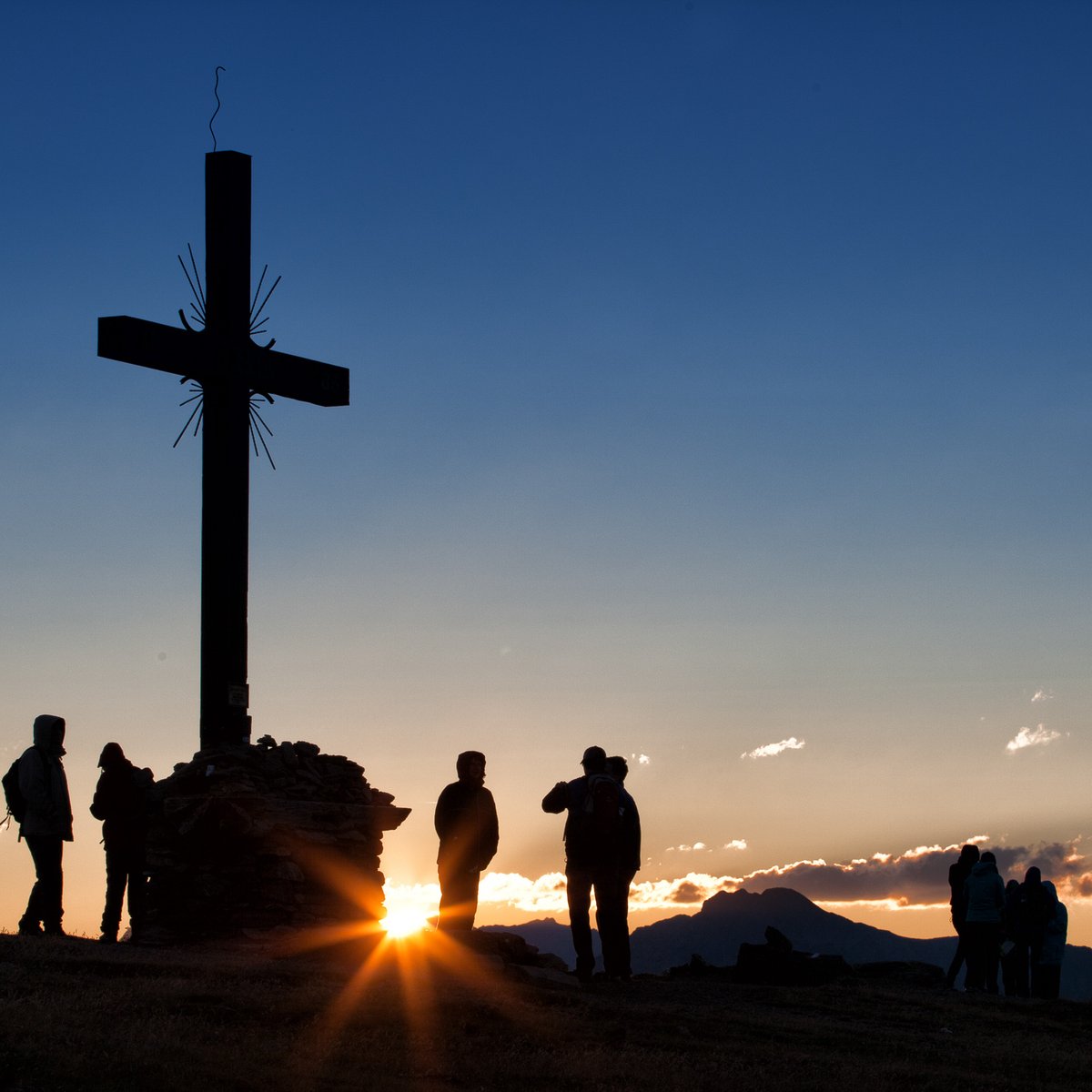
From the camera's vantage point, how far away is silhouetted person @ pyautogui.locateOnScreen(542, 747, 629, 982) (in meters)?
15.1

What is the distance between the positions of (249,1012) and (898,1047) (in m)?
5.65

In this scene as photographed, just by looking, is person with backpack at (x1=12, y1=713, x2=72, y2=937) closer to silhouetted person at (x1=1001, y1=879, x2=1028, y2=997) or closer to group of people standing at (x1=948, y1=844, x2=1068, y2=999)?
group of people standing at (x1=948, y1=844, x2=1068, y2=999)

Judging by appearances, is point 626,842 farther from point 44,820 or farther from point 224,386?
point 224,386

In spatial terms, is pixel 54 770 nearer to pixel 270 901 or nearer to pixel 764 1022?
pixel 270 901

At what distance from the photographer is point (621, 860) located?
15328 millimetres

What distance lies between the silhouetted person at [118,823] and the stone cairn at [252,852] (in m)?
0.36

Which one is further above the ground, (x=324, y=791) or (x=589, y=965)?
(x=324, y=791)

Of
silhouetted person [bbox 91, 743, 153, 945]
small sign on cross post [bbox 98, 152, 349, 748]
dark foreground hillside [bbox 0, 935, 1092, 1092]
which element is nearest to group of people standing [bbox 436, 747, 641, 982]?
dark foreground hillside [bbox 0, 935, 1092, 1092]

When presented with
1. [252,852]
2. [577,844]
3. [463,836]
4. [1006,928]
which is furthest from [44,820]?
[1006,928]

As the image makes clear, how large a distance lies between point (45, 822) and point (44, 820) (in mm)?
22

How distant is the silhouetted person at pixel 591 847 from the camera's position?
49.5 feet

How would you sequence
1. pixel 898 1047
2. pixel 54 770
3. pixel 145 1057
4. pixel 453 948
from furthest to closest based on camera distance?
1. pixel 54 770
2. pixel 453 948
3. pixel 898 1047
4. pixel 145 1057

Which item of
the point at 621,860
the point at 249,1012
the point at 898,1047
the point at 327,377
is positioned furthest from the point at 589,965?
the point at 327,377

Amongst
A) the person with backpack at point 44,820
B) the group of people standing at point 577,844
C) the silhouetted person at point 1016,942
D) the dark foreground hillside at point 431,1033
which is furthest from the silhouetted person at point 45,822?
the silhouetted person at point 1016,942
